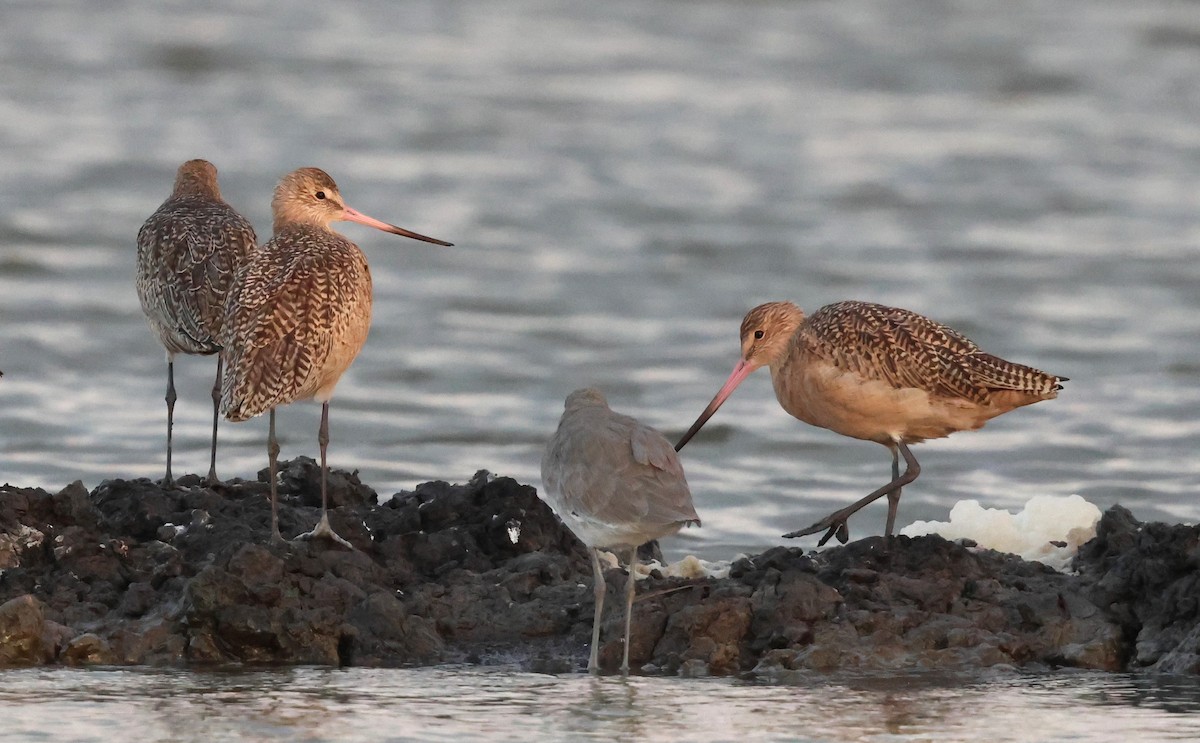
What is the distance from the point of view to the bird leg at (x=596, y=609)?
24.2ft

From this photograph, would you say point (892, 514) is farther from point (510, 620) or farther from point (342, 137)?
point (342, 137)

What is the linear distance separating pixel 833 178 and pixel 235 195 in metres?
6.09

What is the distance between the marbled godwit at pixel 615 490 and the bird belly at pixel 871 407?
132 centimetres

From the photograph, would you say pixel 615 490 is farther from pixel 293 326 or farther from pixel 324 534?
pixel 293 326

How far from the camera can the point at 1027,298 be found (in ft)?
58.0

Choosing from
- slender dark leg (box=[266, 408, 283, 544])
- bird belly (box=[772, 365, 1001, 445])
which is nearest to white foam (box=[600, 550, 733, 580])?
bird belly (box=[772, 365, 1001, 445])

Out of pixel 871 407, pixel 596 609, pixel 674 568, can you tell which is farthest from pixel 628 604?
pixel 871 407

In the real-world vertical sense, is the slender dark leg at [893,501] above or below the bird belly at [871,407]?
below

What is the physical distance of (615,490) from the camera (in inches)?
291

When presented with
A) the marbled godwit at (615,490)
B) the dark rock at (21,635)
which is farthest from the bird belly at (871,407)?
the dark rock at (21,635)

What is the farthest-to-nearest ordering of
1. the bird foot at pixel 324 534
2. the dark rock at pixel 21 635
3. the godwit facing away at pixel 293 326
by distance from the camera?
the godwit facing away at pixel 293 326, the bird foot at pixel 324 534, the dark rock at pixel 21 635

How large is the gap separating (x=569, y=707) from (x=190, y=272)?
379cm

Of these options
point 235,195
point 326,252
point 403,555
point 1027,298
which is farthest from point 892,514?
point 235,195

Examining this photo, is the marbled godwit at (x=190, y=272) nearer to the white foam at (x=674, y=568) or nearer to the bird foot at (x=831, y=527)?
the white foam at (x=674, y=568)
